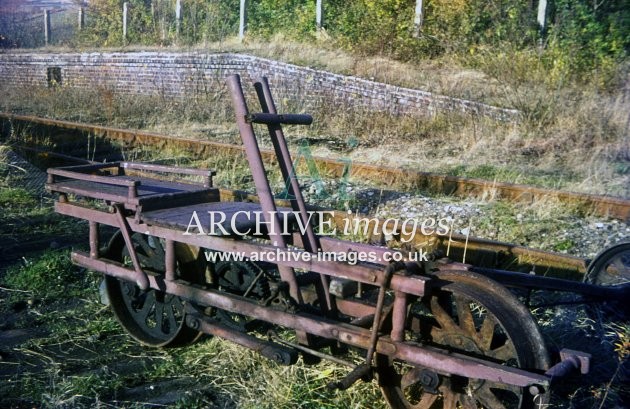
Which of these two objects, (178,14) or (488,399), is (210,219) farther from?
(178,14)

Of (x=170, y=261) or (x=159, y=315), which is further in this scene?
(x=159, y=315)

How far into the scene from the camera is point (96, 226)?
5121mm

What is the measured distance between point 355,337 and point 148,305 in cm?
209

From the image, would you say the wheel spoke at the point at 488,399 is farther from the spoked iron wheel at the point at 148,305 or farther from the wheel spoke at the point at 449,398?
the spoked iron wheel at the point at 148,305

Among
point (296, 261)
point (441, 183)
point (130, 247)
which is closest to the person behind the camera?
point (296, 261)

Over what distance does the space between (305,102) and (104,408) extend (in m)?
12.3

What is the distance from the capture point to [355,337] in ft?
12.3

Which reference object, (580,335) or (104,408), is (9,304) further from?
(580,335)

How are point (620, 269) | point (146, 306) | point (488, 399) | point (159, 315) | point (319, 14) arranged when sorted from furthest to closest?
point (319, 14) < point (620, 269) < point (146, 306) < point (159, 315) < point (488, 399)

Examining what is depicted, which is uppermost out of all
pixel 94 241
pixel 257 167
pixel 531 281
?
pixel 257 167

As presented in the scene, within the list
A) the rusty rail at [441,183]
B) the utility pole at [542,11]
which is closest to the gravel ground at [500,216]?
the rusty rail at [441,183]

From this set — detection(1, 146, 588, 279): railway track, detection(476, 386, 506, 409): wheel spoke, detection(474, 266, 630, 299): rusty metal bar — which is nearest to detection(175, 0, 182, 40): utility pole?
detection(1, 146, 588, 279): railway track

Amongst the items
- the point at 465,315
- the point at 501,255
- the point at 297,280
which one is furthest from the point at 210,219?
the point at 501,255

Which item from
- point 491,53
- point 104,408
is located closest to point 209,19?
point 491,53
